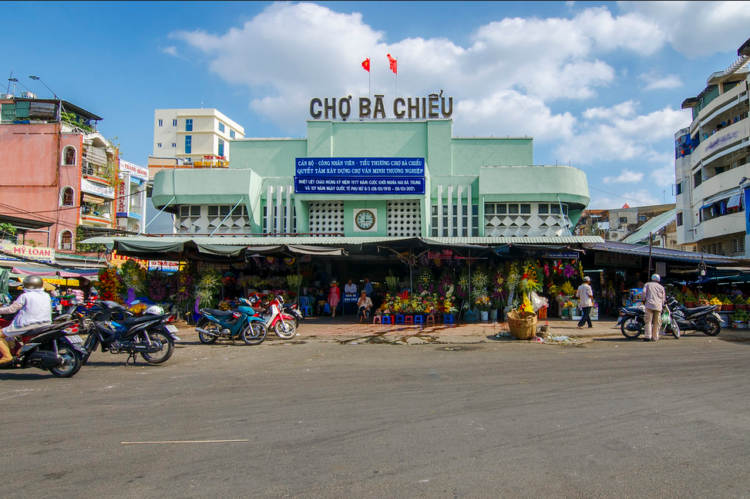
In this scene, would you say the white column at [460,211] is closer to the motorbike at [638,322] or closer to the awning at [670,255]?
the awning at [670,255]

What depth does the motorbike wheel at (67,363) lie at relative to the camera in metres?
7.79

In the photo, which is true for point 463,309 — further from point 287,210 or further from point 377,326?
point 287,210

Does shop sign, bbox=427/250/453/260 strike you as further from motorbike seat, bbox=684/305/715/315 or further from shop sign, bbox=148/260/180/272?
shop sign, bbox=148/260/180/272

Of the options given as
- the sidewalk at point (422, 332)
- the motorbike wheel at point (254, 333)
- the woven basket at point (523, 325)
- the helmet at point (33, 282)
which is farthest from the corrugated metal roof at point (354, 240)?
the helmet at point (33, 282)

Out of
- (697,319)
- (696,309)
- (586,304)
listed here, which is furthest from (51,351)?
(697,319)

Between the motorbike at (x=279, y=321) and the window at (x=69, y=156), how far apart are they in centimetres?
2976

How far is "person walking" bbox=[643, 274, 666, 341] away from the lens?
11.9 meters

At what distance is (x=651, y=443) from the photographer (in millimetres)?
4484

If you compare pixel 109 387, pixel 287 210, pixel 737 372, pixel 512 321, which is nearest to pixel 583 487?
pixel 737 372

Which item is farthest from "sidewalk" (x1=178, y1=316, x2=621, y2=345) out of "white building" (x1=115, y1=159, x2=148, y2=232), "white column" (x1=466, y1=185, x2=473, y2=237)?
"white building" (x1=115, y1=159, x2=148, y2=232)

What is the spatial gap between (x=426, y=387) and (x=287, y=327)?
6.93 meters

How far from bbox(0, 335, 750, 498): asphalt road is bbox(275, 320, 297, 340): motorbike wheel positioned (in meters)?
4.18

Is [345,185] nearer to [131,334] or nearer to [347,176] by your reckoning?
[347,176]

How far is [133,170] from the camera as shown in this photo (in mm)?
43094
